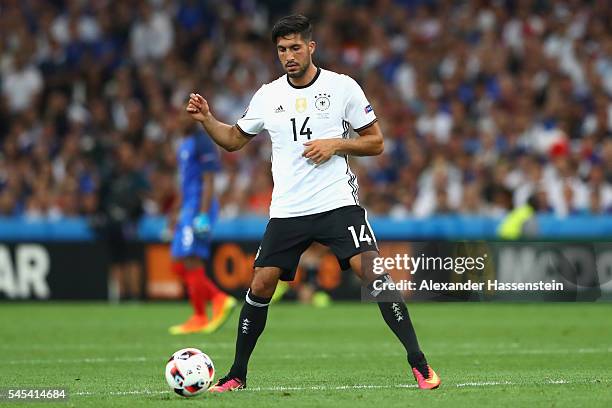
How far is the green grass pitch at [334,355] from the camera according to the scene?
7965mm

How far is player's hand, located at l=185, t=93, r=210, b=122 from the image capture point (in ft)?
27.7

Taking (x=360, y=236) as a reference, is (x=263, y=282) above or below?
below

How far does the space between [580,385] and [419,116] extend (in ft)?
46.0

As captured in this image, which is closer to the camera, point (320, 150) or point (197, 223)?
point (320, 150)

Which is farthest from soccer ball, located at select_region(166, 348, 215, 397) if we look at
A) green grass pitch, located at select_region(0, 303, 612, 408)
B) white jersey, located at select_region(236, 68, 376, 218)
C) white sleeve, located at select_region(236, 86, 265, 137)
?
white sleeve, located at select_region(236, 86, 265, 137)

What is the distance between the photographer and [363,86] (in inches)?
892

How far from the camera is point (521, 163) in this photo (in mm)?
19953

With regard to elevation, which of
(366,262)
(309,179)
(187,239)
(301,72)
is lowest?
(187,239)

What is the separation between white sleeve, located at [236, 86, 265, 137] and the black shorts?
2.16 feet

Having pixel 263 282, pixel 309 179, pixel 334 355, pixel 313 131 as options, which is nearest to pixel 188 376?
pixel 263 282

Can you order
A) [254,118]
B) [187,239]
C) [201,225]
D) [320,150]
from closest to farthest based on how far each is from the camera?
[320,150], [254,118], [201,225], [187,239]

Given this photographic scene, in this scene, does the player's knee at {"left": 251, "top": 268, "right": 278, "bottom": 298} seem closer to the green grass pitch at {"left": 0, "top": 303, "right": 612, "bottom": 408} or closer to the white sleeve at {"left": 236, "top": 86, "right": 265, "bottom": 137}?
the green grass pitch at {"left": 0, "top": 303, "right": 612, "bottom": 408}

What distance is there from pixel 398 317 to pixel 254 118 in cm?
164

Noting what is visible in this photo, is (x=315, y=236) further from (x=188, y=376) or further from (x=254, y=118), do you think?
(x=188, y=376)
